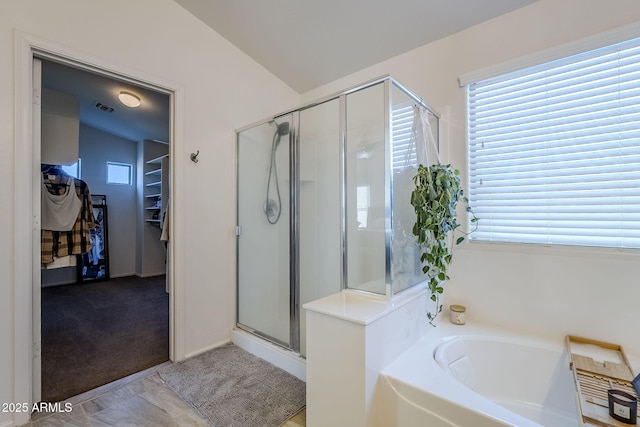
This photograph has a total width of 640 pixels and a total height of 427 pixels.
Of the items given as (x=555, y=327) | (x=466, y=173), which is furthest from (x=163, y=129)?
(x=555, y=327)

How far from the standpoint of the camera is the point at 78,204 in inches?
149

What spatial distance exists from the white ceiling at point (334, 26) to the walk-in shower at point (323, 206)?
633mm

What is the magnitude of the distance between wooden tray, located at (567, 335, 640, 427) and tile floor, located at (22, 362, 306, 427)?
4.33 feet

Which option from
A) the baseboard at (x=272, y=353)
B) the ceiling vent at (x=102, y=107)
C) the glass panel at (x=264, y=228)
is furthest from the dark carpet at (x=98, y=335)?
the ceiling vent at (x=102, y=107)

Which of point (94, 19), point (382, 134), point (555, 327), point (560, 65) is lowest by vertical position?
point (555, 327)

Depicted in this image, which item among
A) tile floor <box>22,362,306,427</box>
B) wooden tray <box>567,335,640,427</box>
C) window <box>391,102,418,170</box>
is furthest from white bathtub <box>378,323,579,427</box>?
window <box>391,102,418,170</box>

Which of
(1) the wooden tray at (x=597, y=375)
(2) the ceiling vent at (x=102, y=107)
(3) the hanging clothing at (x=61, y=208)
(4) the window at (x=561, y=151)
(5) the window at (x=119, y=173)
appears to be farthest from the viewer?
(5) the window at (x=119, y=173)

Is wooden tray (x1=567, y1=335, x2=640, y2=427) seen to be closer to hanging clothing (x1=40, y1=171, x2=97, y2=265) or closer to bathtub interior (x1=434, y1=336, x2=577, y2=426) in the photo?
bathtub interior (x1=434, y1=336, x2=577, y2=426)

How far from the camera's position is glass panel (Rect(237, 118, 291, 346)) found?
2.39 m

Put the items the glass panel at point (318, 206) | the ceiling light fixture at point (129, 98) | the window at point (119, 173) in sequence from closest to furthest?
the glass panel at point (318, 206) < the ceiling light fixture at point (129, 98) < the window at point (119, 173)

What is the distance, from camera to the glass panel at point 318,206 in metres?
2.13

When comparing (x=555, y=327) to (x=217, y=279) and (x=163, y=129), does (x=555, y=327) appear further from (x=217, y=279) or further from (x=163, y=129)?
(x=163, y=129)

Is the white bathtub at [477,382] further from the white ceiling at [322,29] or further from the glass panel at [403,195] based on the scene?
the white ceiling at [322,29]

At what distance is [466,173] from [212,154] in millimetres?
2060
